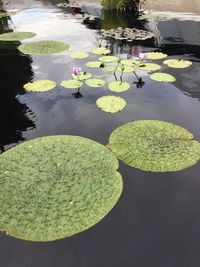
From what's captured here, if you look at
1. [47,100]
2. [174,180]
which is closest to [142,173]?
[174,180]

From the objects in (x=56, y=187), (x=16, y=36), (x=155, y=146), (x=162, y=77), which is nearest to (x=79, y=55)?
(x=162, y=77)

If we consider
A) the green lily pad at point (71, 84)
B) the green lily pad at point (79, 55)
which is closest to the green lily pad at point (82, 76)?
the green lily pad at point (71, 84)

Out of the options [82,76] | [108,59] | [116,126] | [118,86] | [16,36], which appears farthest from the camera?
[16,36]

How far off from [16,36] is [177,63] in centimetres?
372

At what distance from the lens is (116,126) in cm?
339

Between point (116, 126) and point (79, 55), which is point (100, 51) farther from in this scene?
point (116, 126)

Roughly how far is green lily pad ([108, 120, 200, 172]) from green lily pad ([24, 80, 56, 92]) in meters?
1.46

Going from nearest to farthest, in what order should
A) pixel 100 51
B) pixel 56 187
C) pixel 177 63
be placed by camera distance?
1. pixel 56 187
2. pixel 177 63
3. pixel 100 51

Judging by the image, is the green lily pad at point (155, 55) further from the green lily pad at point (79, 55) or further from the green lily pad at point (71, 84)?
the green lily pad at point (71, 84)

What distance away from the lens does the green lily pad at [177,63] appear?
4.91 metres

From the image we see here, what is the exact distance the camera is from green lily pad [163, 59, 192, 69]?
4.91 metres

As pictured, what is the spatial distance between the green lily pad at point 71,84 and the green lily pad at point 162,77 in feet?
3.65

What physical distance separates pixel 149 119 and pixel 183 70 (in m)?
1.73

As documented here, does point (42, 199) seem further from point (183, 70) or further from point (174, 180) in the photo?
point (183, 70)
